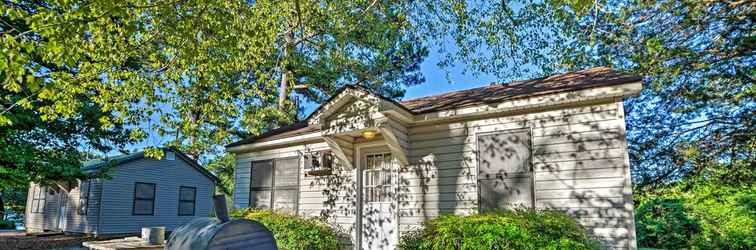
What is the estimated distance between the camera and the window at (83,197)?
52.6ft

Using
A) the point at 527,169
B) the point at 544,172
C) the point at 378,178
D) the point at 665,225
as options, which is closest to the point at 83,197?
the point at 378,178

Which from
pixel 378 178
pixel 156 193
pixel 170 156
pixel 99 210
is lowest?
pixel 99 210

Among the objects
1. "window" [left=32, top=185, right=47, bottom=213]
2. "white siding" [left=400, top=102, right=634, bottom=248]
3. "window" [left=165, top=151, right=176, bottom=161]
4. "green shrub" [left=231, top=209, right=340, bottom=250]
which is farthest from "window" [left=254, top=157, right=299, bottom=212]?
"window" [left=32, top=185, right=47, bottom=213]

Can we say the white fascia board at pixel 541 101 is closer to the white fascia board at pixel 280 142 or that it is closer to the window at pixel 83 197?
the white fascia board at pixel 280 142

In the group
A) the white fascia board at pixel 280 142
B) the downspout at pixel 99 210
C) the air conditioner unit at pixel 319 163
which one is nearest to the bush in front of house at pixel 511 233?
the air conditioner unit at pixel 319 163

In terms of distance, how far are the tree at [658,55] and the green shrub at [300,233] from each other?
481cm

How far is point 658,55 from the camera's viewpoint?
8.98m

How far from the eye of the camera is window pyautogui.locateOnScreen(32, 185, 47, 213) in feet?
62.1

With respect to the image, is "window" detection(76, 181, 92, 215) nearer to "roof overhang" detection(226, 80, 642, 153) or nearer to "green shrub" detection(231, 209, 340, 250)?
"green shrub" detection(231, 209, 340, 250)

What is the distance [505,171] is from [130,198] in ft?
50.4

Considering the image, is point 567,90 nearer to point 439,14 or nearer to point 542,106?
point 542,106

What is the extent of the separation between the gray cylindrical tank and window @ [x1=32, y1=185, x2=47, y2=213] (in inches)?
783

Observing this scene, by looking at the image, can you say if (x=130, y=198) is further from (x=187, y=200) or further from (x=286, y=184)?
(x=286, y=184)

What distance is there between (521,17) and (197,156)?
17.5m
